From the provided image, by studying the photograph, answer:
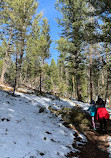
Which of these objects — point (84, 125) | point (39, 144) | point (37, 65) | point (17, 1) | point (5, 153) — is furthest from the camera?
point (37, 65)

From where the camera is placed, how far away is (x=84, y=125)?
28.7 feet

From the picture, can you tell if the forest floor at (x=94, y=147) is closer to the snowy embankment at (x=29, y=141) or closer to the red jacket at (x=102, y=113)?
the snowy embankment at (x=29, y=141)

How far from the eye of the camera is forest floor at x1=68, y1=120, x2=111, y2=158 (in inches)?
189

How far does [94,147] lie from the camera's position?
18.4 feet

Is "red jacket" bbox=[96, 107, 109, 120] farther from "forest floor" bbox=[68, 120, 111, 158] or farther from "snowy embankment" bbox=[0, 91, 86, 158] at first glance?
"snowy embankment" bbox=[0, 91, 86, 158]

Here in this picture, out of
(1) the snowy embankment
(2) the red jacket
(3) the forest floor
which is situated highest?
(2) the red jacket

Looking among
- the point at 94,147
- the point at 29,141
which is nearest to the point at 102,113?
the point at 94,147

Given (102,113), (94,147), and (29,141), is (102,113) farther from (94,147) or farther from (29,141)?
(29,141)

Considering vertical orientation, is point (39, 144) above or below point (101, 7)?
below

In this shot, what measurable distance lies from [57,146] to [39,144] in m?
0.74

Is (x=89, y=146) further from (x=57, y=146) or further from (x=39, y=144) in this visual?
(x=39, y=144)

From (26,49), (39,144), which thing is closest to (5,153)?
(39,144)

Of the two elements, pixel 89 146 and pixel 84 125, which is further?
pixel 84 125

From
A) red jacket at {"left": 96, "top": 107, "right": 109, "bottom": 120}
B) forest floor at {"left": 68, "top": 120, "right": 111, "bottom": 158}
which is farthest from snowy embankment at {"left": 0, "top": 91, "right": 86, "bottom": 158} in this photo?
red jacket at {"left": 96, "top": 107, "right": 109, "bottom": 120}
